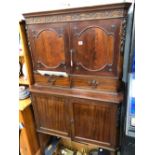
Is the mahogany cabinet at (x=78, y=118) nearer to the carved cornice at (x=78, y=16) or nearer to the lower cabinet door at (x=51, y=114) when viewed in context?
the lower cabinet door at (x=51, y=114)

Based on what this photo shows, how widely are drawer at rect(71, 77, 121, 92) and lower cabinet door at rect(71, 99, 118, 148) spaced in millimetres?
128

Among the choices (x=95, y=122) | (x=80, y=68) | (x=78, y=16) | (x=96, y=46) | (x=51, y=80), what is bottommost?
(x=95, y=122)

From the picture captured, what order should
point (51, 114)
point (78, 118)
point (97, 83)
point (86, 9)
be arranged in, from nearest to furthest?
1. point (86, 9)
2. point (97, 83)
3. point (78, 118)
4. point (51, 114)

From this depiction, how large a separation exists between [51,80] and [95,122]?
0.57 metres

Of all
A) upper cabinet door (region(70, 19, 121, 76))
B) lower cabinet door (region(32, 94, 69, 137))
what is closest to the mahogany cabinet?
lower cabinet door (region(32, 94, 69, 137))

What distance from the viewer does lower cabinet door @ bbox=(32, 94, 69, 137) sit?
1456mm

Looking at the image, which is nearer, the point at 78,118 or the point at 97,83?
the point at 97,83

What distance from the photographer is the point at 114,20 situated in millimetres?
1087

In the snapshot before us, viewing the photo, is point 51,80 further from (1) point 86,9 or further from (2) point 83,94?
(1) point 86,9

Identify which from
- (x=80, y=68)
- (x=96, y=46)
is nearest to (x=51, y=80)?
(x=80, y=68)

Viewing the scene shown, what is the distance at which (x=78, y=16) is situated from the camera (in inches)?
46.1

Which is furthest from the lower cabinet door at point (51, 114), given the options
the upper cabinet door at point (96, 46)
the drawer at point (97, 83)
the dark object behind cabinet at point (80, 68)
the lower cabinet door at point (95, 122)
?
the upper cabinet door at point (96, 46)

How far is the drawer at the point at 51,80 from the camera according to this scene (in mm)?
1405
